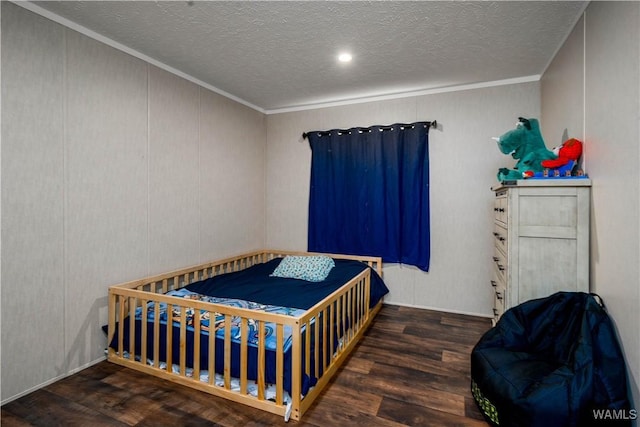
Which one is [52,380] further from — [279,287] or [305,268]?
[305,268]

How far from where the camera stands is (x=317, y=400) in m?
1.78

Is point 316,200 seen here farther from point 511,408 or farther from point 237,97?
point 511,408

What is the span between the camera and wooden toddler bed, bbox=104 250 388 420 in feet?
5.54

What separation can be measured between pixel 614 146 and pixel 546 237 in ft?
1.89

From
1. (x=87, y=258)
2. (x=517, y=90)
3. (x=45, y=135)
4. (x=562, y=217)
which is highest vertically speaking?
(x=517, y=90)

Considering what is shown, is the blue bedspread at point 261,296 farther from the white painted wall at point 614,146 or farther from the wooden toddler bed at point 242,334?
the white painted wall at point 614,146

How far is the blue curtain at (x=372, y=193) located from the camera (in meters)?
3.26

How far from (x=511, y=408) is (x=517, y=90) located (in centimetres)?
281

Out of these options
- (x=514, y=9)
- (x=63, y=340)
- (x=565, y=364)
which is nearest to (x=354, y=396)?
(x=565, y=364)

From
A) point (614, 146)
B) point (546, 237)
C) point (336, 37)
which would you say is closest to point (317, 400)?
point (546, 237)

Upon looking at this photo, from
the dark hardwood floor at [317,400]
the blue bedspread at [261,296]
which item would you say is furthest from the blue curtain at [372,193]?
the dark hardwood floor at [317,400]

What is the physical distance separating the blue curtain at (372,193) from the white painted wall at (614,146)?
151 cm

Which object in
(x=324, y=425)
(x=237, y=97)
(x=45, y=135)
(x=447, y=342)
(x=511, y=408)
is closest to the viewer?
(x=511, y=408)

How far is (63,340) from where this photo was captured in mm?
1994
